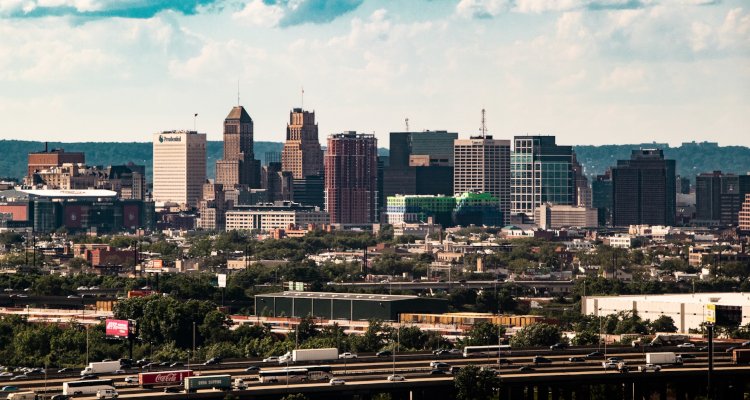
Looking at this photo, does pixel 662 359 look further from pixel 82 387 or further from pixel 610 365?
pixel 82 387

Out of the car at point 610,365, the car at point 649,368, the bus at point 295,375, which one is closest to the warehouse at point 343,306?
the car at point 610,365

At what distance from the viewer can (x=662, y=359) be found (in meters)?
102

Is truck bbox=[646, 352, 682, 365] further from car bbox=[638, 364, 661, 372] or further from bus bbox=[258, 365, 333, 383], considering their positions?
bus bbox=[258, 365, 333, 383]

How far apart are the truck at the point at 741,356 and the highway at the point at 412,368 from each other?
49 centimetres

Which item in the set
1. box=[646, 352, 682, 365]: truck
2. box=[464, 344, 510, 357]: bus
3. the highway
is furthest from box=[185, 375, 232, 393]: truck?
box=[646, 352, 682, 365]: truck

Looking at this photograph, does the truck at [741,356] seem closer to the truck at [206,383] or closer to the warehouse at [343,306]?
the truck at [206,383]

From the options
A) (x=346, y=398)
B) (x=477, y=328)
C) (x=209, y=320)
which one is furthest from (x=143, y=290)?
(x=346, y=398)

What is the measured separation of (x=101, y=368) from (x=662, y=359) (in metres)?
27.3

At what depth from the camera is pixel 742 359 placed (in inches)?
4075

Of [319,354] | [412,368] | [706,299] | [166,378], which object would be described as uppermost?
[706,299]

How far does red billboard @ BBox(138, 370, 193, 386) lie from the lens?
92750 mm

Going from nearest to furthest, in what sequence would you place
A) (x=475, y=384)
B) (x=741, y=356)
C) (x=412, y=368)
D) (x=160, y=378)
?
(x=475, y=384) → (x=160, y=378) → (x=412, y=368) → (x=741, y=356)

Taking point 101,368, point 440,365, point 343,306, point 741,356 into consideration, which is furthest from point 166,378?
point 343,306

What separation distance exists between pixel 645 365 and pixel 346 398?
55.4ft
